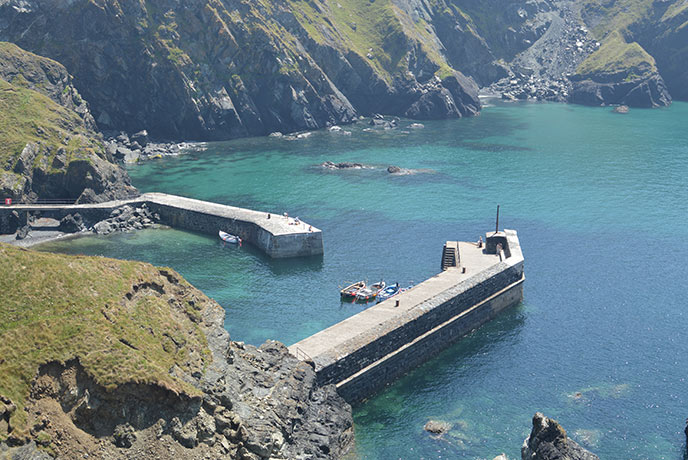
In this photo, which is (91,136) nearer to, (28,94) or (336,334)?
(28,94)

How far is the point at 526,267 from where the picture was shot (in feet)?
321

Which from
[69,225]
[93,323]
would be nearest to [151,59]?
[69,225]

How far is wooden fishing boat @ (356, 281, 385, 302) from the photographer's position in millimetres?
85625

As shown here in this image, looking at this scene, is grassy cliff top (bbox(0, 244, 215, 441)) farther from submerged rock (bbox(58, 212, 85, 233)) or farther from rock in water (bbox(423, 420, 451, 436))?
submerged rock (bbox(58, 212, 85, 233))

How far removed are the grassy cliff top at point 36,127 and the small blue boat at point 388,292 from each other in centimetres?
6141

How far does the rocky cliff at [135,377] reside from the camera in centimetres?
4381

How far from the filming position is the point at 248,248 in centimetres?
10506

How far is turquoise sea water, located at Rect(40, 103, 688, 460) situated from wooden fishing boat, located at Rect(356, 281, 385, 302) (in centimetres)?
255

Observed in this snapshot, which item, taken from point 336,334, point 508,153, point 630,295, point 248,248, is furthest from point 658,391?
point 508,153

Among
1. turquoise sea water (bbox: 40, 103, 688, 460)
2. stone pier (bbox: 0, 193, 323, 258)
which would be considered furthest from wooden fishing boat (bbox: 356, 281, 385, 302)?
stone pier (bbox: 0, 193, 323, 258)

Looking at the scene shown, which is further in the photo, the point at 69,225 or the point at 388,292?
the point at 69,225

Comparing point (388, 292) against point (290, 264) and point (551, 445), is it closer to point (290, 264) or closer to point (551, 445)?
point (290, 264)

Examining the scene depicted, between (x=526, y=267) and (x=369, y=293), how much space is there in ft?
79.9

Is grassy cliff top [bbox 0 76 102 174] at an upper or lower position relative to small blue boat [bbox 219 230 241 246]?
upper
